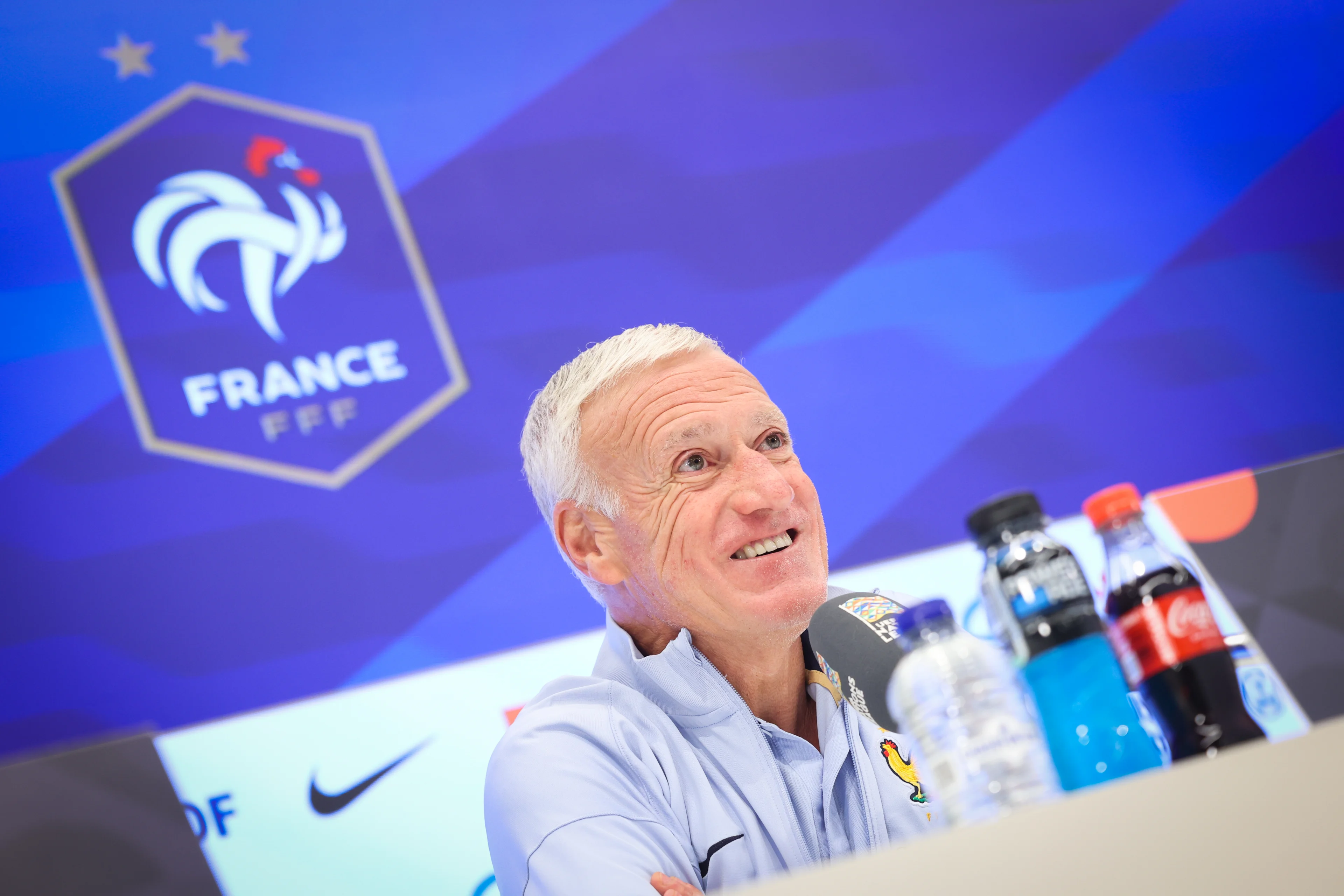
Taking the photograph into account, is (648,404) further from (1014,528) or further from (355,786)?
(355,786)

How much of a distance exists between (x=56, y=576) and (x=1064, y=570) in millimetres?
2088

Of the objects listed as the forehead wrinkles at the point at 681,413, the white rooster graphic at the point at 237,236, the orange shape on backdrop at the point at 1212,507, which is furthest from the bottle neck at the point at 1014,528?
the white rooster graphic at the point at 237,236

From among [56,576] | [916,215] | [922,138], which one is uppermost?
[922,138]

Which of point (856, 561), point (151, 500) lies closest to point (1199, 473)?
point (856, 561)

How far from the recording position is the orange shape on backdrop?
2.16m

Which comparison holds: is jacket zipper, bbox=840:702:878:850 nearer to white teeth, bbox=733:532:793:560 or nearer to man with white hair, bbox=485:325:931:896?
man with white hair, bbox=485:325:931:896

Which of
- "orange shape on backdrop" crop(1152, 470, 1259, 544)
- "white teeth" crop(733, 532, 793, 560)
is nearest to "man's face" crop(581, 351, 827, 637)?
"white teeth" crop(733, 532, 793, 560)

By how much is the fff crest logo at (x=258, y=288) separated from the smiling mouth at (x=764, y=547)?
1163mm

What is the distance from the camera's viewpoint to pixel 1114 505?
2.51 ft

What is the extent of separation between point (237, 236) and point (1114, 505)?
7.00 ft

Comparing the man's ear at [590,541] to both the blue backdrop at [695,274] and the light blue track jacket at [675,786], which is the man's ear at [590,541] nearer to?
the light blue track jacket at [675,786]

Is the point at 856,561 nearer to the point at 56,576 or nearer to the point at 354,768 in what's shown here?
the point at 354,768

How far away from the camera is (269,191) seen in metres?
2.39

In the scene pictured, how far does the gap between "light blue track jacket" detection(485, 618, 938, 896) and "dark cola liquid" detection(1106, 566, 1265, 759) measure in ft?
1.69
